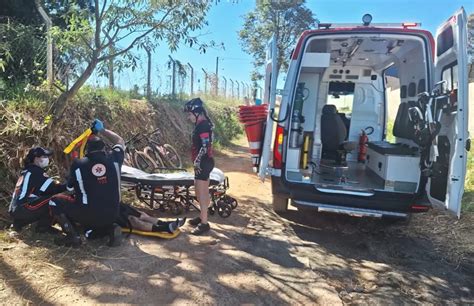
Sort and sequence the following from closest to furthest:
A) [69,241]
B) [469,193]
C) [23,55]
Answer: [69,241]
[23,55]
[469,193]

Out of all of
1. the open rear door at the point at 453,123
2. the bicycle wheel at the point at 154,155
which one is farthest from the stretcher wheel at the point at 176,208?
the open rear door at the point at 453,123

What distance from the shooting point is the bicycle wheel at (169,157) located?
8.24m

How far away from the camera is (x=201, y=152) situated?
462cm

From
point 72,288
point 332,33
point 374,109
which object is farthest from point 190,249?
Answer: point 374,109

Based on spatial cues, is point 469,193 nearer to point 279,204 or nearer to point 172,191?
point 279,204

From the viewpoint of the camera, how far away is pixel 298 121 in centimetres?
534

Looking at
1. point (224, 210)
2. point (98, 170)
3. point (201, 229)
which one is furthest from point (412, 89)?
point (98, 170)

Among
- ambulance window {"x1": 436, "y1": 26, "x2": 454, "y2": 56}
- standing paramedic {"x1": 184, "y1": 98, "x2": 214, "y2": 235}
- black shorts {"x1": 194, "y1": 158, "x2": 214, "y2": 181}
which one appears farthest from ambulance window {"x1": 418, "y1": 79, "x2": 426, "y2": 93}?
black shorts {"x1": 194, "y1": 158, "x2": 214, "y2": 181}

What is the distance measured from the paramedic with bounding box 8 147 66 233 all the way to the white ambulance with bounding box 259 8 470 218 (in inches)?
95.5

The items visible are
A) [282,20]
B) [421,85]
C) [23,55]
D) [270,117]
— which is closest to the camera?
[270,117]

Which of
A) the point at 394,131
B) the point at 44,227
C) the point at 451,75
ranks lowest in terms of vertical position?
the point at 44,227

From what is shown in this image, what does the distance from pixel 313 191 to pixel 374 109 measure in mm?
3605

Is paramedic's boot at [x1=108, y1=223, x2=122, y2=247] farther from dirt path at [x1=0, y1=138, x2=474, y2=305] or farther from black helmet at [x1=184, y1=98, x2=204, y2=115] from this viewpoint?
black helmet at [x1=184, y1=98, x2=204, y2=115]

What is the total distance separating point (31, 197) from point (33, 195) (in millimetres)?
27
